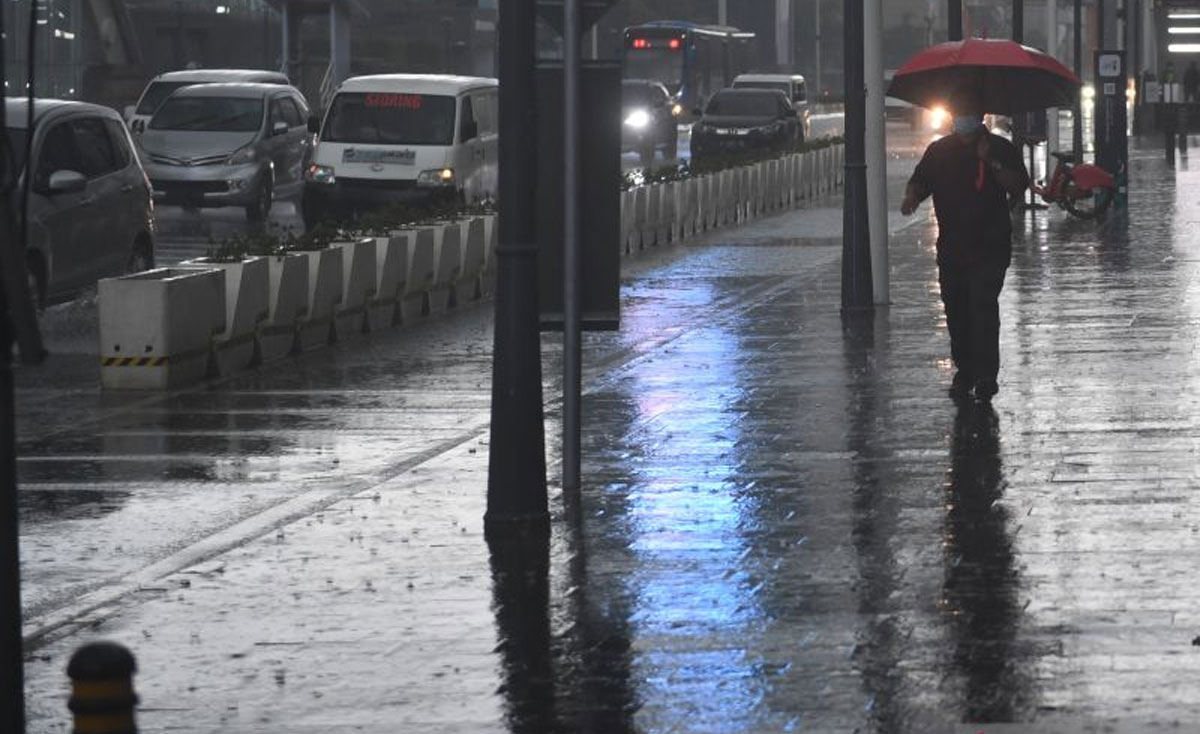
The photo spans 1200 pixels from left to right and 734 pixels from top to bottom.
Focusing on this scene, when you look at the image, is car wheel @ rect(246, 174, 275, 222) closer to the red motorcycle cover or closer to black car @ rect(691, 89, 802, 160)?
the red motorcycle cover

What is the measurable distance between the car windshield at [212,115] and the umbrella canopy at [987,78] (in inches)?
717

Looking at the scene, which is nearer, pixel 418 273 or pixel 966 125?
pixel 966 125

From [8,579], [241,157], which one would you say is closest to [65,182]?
[8,579]

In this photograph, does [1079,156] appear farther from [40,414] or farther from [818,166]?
[40,414]

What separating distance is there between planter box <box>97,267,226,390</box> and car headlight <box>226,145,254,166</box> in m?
17.7

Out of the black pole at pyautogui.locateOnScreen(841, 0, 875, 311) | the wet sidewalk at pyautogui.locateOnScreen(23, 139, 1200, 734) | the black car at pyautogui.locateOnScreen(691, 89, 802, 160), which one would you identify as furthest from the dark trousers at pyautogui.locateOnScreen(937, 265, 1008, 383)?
the black car at pyautogui.locateOnScreen(691, 89, 802, 160)

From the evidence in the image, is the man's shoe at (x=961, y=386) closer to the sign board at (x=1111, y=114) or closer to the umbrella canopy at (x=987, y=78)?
the umbrella canopy at (x=987, y=78)

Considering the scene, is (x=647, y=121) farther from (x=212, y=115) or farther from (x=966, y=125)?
(x=966, y=125)

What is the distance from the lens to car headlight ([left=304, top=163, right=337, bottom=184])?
1302 inches

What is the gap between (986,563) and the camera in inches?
411

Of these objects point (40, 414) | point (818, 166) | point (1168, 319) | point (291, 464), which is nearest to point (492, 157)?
point (818, 166)

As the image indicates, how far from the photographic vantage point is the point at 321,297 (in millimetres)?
20203

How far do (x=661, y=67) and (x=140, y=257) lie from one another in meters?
59.9

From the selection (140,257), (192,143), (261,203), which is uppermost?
(192,143)
